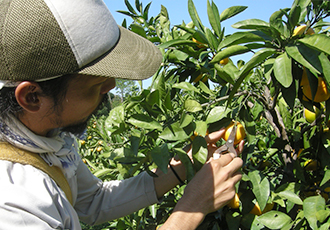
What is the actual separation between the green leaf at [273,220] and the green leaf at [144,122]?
1.50ft

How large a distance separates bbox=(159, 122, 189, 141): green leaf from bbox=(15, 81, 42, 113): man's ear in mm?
330

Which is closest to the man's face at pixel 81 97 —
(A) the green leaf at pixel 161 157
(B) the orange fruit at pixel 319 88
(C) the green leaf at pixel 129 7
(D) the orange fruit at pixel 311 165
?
(A) the green leaf at pixel 161 157

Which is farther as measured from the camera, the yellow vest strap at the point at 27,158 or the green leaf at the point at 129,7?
the green leaf at the point at 129,7

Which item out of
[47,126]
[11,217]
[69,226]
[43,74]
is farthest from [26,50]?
[69,226]

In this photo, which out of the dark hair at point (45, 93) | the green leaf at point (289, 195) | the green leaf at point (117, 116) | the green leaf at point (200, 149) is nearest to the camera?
the dark hair at point (45, 93)

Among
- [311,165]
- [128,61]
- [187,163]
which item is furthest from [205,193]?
[311,165]

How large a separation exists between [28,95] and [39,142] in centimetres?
14

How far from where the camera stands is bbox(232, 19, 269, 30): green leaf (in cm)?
75

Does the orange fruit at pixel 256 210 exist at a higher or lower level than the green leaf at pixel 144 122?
lower

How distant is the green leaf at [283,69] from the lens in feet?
2.21

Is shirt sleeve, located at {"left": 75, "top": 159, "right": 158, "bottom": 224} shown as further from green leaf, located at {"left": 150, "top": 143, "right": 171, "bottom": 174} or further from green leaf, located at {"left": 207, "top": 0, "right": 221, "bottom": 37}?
green leaf, located at {"left": 207, "top": 0, "right": 221, "bottom": 37}

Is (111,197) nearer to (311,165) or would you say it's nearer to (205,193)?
(205,193)

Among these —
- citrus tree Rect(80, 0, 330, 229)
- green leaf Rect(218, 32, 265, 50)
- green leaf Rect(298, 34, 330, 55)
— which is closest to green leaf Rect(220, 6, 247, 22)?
citrus tree Rect(80, 0, 330, 229)

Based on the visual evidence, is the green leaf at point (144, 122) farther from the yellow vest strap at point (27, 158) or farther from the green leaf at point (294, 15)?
the green leaf at point (294, 15)
